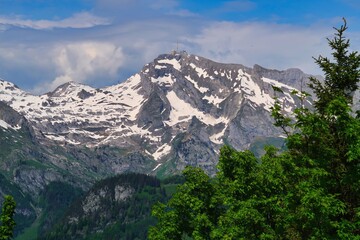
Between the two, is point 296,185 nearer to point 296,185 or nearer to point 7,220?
point 296,185

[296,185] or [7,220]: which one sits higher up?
[296,185]

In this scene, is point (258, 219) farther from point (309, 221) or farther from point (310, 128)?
point (310, 128)

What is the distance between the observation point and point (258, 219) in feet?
118

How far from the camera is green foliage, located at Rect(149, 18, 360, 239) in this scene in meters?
29.8

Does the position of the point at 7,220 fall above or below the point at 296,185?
below

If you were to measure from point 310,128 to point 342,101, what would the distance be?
266 centimetres

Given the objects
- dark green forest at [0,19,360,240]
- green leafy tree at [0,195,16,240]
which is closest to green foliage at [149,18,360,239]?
dark green forest at [0,19,360,240]

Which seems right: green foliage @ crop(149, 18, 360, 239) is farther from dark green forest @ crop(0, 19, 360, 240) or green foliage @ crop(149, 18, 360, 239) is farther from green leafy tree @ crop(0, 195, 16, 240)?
green leafy tree @ crop(0, 195, 16, 240)

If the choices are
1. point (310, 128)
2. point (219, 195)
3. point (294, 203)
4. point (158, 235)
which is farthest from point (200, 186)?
point (310, 128)

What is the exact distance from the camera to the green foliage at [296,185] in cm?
2977

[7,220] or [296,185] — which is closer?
[296,185]

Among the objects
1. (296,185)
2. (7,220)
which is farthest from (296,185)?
(7,220)

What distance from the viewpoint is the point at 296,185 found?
33031 millimetres

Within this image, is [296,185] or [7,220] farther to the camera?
[7,220]
